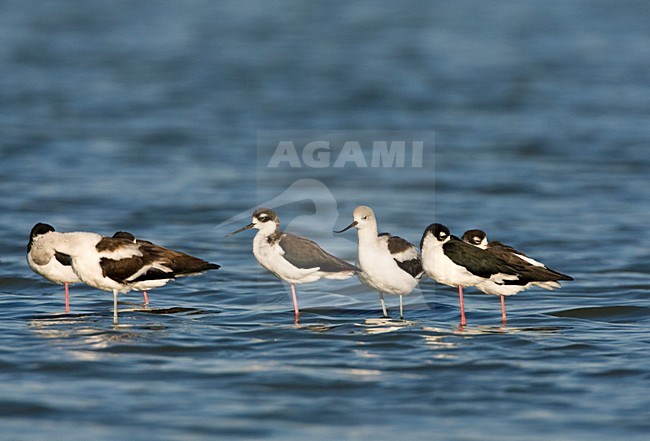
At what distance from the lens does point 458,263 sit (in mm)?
11727

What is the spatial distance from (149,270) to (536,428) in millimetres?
5273

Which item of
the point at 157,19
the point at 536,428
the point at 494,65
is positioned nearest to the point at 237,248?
the point at 536,428

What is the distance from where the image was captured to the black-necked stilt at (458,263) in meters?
11.7

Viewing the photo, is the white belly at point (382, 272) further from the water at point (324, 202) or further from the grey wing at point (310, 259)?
the water at point (324, 202)

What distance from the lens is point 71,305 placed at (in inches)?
511

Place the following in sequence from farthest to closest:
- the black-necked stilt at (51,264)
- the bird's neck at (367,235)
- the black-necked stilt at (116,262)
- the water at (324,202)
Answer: the black-necked stilt at (51,264) → the bird's neck at (367,235) → the black-necked stilt at (116,262) → the water at (324,202)

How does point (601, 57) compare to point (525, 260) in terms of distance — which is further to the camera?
point (601, 57)

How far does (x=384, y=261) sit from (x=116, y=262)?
2.87m

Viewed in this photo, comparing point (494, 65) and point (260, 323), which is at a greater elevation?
point (494, 65)

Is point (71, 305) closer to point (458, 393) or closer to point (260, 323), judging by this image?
point (260, 323)

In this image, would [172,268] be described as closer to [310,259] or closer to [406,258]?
[310,259]

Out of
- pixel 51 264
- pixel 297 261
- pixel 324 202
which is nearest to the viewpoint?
pixel 297 261

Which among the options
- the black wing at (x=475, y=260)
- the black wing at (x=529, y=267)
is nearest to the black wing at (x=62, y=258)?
the black wing at (x=475, y=260)

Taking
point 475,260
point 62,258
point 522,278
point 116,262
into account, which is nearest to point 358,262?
point 475,260
